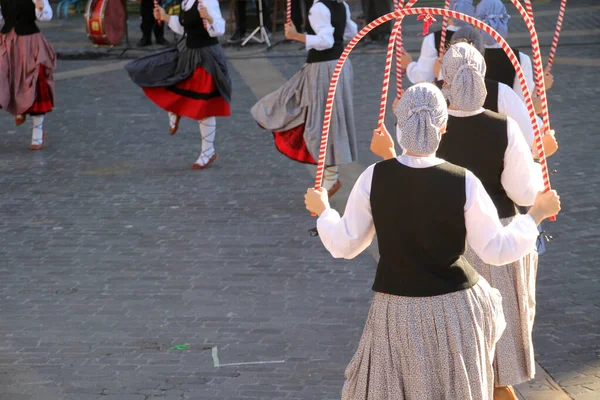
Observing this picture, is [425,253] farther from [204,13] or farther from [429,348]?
[204,13]

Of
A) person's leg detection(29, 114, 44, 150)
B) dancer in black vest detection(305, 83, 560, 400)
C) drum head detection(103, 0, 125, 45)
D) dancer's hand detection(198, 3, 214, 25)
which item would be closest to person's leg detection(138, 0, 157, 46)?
drum head detection(103, 0, 125, 45)

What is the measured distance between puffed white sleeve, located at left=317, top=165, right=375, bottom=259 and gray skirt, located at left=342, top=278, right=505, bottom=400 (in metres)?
0.22

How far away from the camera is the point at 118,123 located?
37.0 feet

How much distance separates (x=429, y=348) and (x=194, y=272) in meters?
3.29

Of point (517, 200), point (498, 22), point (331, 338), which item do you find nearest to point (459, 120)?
point (517, 200)

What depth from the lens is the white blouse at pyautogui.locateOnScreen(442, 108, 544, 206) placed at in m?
4.27

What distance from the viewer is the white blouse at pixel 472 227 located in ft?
11.6

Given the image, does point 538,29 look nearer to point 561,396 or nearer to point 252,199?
point 252,199

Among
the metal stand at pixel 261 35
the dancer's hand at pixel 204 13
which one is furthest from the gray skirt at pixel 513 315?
the metal stand at pixel 261 35

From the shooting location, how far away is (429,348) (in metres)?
3.65

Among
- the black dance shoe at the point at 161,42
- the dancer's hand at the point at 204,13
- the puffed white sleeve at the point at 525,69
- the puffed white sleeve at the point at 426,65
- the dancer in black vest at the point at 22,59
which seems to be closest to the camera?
the puffed white sleeve at the point at 525,69

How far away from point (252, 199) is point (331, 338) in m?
2.89

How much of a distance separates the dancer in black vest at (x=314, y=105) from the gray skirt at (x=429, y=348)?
412cm

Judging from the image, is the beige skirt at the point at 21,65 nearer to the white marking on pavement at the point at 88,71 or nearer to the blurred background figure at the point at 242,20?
the white marking on pavement at the point at 88,71
